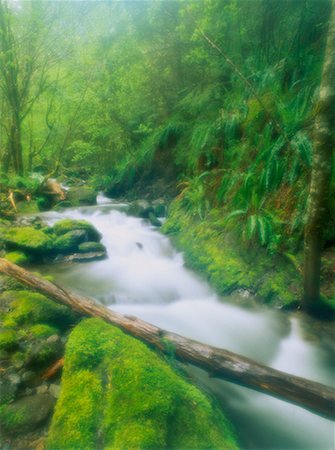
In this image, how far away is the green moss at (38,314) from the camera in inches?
138

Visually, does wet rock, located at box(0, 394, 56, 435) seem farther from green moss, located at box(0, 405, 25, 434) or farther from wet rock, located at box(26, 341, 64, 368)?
wet rock, located at box(26, 341, 64, 368)

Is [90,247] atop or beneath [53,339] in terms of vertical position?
beneath

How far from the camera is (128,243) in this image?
7.74 metres

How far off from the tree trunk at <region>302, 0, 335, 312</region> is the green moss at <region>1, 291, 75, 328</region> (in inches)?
119

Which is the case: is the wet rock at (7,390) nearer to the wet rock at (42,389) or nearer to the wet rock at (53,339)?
the wet rock at (42,389)

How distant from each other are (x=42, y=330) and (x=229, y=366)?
207cm

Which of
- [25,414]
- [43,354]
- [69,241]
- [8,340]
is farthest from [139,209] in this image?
[25,414]

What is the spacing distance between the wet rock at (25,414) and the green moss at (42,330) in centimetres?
84

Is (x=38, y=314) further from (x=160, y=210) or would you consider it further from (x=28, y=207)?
(x=28, y=207)

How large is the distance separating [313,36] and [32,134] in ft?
40.8

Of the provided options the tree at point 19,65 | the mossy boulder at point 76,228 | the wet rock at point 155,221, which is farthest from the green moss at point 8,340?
the tree at point 19,65

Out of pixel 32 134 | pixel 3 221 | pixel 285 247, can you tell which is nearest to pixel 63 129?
pixel 32 134

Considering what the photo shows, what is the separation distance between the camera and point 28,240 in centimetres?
624

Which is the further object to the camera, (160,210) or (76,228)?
(160,210)
